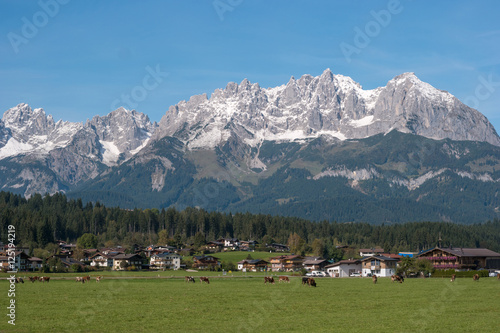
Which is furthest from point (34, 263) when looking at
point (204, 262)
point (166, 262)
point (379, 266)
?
point (379, 266)

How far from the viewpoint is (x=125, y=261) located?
518ft

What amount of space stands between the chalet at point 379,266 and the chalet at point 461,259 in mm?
9678

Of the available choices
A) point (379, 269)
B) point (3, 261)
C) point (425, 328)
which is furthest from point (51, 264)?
point (425, 328)

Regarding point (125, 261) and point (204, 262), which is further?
point (204, 262)

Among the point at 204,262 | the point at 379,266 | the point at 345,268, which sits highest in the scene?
the point at 204,262

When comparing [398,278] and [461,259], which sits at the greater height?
[461,259]

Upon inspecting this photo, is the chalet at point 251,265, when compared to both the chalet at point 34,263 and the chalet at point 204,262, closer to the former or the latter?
the chalet at point 204,262

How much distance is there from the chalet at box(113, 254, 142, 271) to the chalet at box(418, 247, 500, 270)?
7361cm

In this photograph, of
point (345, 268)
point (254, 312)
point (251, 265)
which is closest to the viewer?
point (254, 312)

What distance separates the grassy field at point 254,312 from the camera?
128ft

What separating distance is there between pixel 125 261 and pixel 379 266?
64.6m

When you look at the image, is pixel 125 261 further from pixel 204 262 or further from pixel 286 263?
pixel 286 263

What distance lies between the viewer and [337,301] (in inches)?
2165

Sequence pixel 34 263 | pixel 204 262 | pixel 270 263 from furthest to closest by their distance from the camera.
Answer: pixel 270 263, pixel 204 262, pixel 34 263
